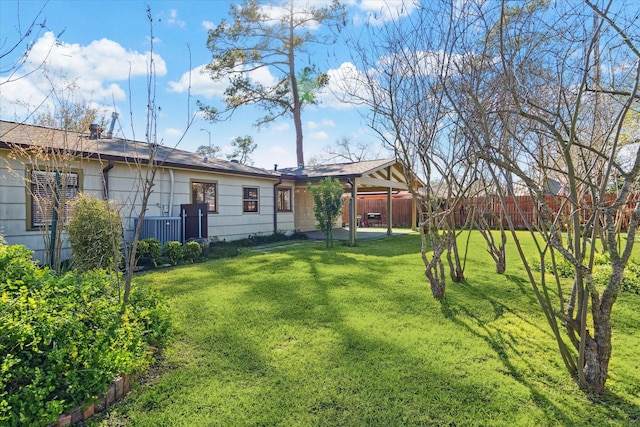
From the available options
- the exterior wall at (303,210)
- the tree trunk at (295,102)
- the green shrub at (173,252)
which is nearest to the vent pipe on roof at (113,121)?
the green shrub at (173,252)

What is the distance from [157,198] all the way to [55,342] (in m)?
7.40

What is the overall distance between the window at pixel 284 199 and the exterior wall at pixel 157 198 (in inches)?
9.0

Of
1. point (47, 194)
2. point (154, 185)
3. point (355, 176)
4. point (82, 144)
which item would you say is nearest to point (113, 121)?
point (82, 144)

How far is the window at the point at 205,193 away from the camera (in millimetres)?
10383

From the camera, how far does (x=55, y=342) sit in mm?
2348

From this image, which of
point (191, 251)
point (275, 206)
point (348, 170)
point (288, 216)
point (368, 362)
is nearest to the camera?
point (368, 362)

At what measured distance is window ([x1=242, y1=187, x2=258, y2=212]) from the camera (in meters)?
12.0

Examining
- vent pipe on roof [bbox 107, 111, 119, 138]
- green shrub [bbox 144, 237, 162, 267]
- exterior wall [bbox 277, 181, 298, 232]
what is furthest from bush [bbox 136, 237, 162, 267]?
exterior wall [bbox 277, 181, 298, 232]

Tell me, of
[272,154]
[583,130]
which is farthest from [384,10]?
[272,154]

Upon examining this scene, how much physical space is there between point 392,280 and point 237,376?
3.77 meters

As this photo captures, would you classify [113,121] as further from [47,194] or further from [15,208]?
[47,194]

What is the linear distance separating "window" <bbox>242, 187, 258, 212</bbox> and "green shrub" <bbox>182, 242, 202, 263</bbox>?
3.87 metres

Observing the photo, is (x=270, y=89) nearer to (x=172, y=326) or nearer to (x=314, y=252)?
(x=314, y=252)

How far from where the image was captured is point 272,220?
43.1 ft
